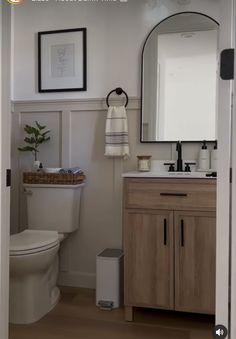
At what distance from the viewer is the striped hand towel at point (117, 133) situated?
100 inches

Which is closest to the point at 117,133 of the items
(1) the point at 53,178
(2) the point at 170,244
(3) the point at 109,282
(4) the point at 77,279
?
(1) the point at 53,178

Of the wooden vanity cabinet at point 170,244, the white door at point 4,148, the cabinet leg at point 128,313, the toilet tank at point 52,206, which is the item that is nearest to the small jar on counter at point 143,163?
the wooden vanity cabinet at point 170,244

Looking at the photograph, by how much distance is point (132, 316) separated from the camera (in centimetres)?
213

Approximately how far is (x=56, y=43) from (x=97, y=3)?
46 cm

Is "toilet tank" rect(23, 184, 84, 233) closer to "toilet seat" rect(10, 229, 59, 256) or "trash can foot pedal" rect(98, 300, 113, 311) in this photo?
"toilet seat" rect(10, 229, 59, 256)

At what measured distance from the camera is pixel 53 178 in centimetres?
248

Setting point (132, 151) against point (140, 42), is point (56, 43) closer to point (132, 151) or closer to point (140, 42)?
point (140, 42)

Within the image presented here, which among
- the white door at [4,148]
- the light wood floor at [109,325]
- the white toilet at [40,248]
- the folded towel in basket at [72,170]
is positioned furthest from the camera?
the folded towel in basket at [72,170]

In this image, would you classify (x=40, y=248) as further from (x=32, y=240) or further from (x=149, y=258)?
(x=149, y=258)

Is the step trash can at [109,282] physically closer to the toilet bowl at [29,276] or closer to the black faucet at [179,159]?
the toilet bowl at [29,276]

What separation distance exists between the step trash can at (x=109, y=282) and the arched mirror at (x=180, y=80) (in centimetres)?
95

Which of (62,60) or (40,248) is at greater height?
(62,60)

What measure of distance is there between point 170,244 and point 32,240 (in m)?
0.89

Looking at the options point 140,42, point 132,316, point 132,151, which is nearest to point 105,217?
point 132,151
